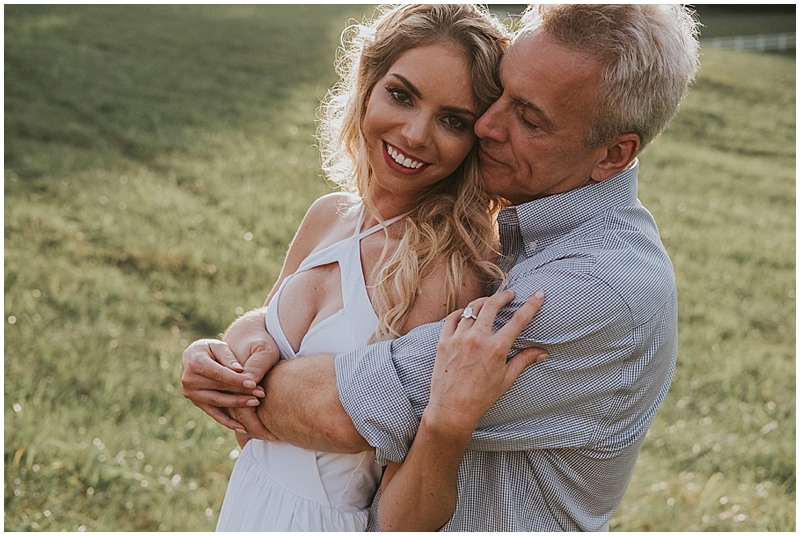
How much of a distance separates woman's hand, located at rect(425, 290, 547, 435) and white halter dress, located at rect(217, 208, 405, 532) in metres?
0.43

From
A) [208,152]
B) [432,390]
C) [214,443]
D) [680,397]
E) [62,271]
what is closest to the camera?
[432,390]

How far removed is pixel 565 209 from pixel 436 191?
505mm

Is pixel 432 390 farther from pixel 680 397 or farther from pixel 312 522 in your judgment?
pixel 680 397

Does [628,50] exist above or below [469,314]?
above

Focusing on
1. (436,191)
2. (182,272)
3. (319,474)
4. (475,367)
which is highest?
(436,191)

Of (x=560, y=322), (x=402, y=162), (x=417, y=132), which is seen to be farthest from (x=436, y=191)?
(x=560, y=322)

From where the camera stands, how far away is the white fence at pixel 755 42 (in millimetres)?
26612

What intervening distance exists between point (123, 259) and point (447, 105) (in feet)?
15.3

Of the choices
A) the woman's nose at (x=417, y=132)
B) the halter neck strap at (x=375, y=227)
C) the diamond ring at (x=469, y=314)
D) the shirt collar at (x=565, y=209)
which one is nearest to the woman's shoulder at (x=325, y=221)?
the halter neck strap at (x=375, y=227)

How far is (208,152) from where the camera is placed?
9461mm

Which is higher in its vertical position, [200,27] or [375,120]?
[375,120]

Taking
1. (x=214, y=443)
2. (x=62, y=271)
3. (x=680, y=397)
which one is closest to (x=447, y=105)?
(x=214, y=443)

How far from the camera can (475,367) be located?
1999mm

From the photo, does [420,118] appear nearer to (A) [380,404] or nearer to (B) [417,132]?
(B) [417,132]
